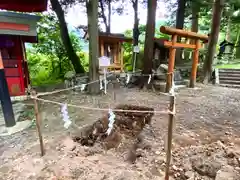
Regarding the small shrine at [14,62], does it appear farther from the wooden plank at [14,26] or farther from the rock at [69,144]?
the rock at [69,144]

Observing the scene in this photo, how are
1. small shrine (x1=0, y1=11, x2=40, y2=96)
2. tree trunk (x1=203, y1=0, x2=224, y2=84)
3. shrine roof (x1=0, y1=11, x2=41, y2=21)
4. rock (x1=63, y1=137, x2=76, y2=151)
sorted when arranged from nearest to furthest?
rock (x1=63, y1=137, x2=76, y2=151) < shrine roof (x1=0, y1=11, x2=41, y2=21) < small shrine (x1=0, y1=11, x2=40, y2=96) < tree trunk (x1=203, y1=0, x2=224, y2=84)

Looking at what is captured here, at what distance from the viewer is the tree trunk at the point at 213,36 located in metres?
7.27

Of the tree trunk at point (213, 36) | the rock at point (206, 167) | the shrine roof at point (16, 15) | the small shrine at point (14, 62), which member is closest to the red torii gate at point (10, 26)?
the shrine roof at point (16, 15)

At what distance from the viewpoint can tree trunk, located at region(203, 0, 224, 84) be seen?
7270 millimetres

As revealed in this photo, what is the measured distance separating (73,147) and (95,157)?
461mm

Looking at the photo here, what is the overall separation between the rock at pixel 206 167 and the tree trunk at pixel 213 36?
6.82 meters

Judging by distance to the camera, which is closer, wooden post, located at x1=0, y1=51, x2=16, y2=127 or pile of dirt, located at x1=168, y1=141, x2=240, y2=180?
pile of dirt, located at x1=168, y1=141, x2=240, y2=180

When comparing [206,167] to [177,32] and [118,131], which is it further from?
[177,32]

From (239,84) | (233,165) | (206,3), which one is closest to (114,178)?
(233,165)

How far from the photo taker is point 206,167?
239cm

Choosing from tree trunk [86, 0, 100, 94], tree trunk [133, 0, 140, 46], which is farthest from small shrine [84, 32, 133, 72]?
tree trunk [133, 0, 140, 46]

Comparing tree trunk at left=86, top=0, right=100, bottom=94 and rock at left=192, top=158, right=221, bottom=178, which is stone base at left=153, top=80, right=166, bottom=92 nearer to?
tree trunk at left=86, top=0, right=100, bottom=94

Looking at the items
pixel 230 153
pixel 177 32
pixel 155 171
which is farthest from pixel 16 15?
pixel 230 153

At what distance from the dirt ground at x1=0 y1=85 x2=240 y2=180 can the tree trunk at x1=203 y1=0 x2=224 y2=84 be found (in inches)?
165
